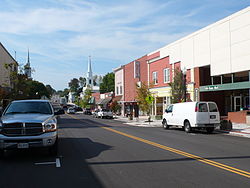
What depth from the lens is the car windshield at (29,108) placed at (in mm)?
10469

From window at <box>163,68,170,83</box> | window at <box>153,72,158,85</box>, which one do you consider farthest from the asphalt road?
window at <box>153,72,158,85</box>

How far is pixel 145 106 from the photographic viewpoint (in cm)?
3228

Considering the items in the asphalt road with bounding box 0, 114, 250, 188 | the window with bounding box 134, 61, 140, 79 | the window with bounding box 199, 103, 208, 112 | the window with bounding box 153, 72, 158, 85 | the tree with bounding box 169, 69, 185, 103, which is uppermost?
the window with bounding box 134, 61, 140, 79

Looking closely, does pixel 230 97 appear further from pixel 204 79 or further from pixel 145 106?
pixel 145 106

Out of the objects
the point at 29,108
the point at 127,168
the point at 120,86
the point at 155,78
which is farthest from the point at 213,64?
the point at 120,86

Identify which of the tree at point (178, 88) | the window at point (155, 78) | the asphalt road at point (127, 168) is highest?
the window at point (155, 78)

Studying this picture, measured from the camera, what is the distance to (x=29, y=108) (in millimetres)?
10648

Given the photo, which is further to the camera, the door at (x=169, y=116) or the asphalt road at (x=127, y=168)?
the door at (x=169, y=116)

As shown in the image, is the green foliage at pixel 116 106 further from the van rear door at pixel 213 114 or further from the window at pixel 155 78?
the van rear door at pixel 213 114

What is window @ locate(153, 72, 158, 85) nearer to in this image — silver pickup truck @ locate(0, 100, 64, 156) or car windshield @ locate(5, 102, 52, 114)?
car windshield @ locate(5, 102, 52, 114)

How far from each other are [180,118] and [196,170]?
13.0 meters

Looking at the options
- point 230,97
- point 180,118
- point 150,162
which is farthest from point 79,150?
point 230,97

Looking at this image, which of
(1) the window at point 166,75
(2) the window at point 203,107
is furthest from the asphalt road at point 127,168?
(1) the window at point 166,75

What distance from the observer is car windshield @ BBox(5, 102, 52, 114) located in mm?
10469
